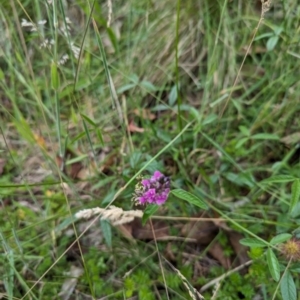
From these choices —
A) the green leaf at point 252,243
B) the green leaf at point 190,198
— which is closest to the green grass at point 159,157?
the green leaf at point 252,243

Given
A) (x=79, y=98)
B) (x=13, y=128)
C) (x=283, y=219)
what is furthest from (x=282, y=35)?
(x=13, y=128)

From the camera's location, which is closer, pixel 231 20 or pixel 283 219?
pixel 283 219

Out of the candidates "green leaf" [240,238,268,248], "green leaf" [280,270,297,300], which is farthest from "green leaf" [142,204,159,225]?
"green leaf" [280,270,297,300]

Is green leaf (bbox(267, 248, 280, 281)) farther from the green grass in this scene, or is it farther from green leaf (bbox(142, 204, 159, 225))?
green leaf (bbox(142, 204, 159, 225))

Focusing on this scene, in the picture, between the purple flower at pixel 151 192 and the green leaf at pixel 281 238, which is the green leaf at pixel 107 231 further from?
the green leaf at pixel 281 238

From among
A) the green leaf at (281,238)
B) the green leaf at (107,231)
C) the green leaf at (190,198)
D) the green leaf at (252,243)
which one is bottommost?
the green leaf at (107,231)

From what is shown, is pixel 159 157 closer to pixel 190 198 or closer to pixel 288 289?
pixel 190 198

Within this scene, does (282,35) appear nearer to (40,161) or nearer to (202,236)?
(202,236)

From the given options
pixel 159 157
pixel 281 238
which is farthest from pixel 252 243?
pixel 159 157
